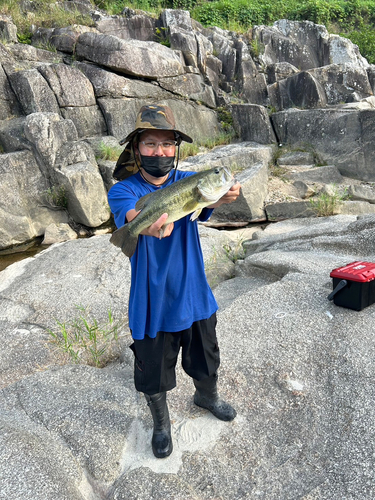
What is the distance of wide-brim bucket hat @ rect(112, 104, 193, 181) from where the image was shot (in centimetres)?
207

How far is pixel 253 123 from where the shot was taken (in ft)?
38.1

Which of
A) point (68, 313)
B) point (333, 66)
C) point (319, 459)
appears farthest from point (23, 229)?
point (333, 66)

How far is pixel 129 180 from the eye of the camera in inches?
85.9

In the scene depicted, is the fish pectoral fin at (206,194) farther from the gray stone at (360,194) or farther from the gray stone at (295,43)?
the gray stone at (295,43)

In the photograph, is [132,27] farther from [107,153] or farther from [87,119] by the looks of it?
[107,153]

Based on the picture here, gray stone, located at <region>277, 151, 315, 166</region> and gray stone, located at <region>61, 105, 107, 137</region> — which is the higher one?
gray stone, located at <region>61, 105, 107, 137</region>

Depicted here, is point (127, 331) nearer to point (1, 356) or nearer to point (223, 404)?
point (1, 356)

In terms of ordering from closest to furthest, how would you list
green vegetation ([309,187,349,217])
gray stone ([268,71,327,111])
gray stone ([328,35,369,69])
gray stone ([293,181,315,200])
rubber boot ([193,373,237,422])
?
rubber boot ([193,373,237,422])
green vegetation ([309,187,349,217])
gray stone ([293,181,315,200])
gray stone ([268,71,327,111])
gray stone ([328,35,369,69])

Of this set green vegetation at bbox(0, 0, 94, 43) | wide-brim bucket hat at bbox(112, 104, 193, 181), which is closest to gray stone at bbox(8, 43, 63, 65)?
green vegetation at bbox(0, 0, 94, 43)

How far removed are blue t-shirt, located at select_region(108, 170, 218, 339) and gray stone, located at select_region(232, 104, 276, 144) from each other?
33.0 feet

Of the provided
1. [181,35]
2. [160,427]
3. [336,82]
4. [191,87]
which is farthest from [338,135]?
[160,427]

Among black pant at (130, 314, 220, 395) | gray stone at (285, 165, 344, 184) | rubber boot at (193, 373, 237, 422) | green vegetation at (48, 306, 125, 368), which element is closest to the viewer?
black pant at (130, 314, 220, 395)

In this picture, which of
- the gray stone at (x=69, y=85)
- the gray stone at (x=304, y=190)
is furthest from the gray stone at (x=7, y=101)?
the gray stone at (x=304, y=190)

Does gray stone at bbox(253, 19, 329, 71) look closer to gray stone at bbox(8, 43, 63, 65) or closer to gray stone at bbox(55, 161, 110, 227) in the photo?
gray stone at bbox(8, 43, 63, 65)
